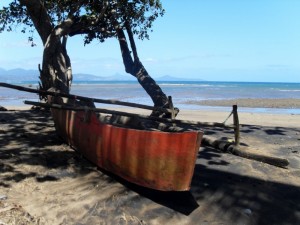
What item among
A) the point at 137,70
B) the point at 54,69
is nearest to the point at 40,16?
the point at 54,69

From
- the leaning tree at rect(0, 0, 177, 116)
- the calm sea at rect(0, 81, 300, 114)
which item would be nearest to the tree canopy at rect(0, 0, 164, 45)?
the leaning tree at rect(0, 0, 177, 116)

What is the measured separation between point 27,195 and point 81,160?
5.99 feet

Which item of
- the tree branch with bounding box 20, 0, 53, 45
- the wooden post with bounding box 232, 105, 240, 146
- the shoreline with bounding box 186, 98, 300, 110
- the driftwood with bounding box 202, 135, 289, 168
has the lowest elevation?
the shoreline with bounding box 186, 98, 300, 110

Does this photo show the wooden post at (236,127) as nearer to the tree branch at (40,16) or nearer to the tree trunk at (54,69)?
the tree trunk at (54,69)

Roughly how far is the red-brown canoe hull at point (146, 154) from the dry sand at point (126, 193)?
26cm

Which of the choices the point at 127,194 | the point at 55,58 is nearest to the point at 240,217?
the point at 127,194

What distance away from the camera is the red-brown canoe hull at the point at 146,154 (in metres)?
5.27

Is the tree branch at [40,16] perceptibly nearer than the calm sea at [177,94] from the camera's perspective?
Yes

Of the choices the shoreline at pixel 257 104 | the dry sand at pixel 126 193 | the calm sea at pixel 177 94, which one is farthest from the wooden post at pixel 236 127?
the shoreline at pixel 257 104

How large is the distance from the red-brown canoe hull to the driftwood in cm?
289

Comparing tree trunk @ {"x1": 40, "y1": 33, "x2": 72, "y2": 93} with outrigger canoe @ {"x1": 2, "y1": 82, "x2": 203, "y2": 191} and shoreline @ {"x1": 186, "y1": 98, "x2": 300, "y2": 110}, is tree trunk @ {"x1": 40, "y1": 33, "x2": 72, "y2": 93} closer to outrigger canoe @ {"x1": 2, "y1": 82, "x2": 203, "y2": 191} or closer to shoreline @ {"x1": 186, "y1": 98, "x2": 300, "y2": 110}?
outrigger canoe @ {"x1": 2, "y1": 82, "x2": 203, "y2": 191}

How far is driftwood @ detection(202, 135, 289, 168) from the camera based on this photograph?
7.54 meters

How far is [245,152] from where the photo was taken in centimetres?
813

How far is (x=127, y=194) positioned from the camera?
5.74 m
